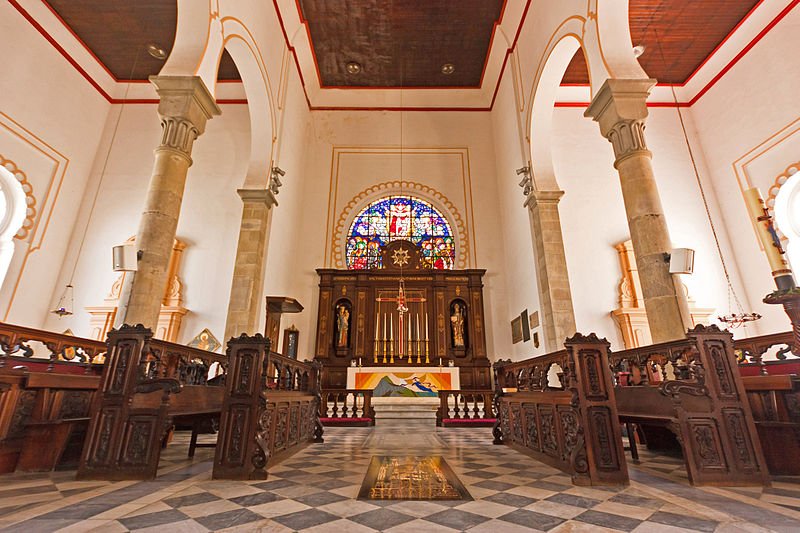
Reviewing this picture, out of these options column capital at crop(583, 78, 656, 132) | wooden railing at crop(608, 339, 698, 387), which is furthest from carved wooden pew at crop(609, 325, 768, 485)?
column capital at crop(583, 78, 656, 132)

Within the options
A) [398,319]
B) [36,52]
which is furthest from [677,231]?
[36,52]

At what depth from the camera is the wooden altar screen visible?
9.47 metres

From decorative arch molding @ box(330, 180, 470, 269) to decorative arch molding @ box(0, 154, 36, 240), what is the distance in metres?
6.47

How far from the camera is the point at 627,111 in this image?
16.3ft

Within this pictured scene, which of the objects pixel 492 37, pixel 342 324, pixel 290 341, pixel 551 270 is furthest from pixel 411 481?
pixel 492 37

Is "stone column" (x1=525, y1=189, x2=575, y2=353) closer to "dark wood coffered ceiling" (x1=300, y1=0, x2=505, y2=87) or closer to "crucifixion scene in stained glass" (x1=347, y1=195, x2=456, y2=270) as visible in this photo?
"crucifixion scene in stained glass" (x1=347, y1=195, x2=456, y2=270)

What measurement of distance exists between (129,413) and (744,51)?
12850 millimetres

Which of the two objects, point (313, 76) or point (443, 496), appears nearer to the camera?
point (443, 496)

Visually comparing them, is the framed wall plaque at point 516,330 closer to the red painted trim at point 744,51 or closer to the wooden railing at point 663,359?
the wooden railing at point 663,359

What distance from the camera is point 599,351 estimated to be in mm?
2834

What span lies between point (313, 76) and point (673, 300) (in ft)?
34.5

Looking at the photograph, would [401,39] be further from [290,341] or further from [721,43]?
[290,341]

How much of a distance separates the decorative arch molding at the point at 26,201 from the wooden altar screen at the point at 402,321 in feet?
20.1

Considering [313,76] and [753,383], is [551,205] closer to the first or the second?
[753,383]
